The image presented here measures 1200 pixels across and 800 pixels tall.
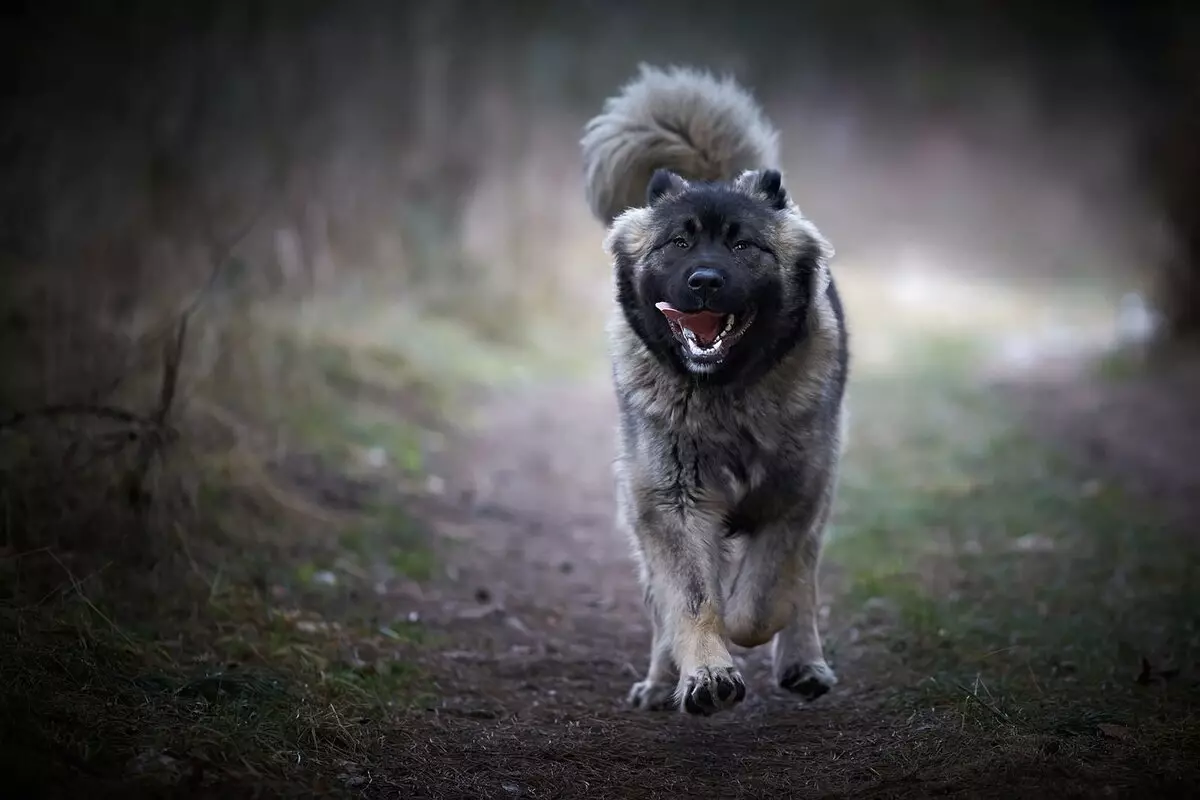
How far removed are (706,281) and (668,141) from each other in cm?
146

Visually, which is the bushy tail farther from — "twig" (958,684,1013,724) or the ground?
"twig" (958,684,1013,724)

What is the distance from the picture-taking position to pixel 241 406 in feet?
23.9

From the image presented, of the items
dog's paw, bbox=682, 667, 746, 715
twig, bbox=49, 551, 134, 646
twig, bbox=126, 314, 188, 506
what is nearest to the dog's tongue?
dog's paw, bbox=682, 667, 746, 715

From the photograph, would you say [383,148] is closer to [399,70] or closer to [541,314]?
[399,70]

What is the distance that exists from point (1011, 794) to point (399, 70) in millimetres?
11042

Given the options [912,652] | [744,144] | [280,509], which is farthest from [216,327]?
[912,652]

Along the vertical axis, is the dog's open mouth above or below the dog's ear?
below

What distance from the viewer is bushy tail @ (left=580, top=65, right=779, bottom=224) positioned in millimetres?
5449

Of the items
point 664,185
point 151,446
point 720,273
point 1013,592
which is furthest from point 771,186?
point 151,446

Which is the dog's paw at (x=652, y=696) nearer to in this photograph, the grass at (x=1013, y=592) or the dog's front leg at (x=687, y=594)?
the dog's front leg at (x=687, y=594)

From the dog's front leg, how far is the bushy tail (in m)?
1.71

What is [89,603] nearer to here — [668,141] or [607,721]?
[607,721]

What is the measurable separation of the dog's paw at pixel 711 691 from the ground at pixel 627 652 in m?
0.18

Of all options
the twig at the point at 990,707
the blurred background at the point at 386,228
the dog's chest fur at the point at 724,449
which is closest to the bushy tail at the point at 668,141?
the dog's chest fur at the point at 724,449
